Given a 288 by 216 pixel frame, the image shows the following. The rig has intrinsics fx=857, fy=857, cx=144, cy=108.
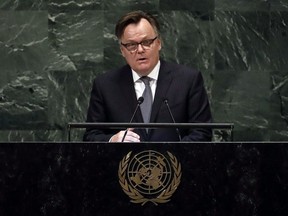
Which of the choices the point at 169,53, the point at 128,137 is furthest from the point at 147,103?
the point at 169,53

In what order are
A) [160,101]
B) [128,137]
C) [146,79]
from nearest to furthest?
[128,137] → [160,101] → [146,79]

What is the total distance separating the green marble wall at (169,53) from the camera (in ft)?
17.3

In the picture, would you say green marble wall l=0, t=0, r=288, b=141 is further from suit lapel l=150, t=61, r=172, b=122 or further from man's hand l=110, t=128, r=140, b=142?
man's hand l=110, t=128, r=140, b=142

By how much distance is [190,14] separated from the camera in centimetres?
528

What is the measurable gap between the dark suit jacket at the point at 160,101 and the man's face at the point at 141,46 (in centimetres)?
11
